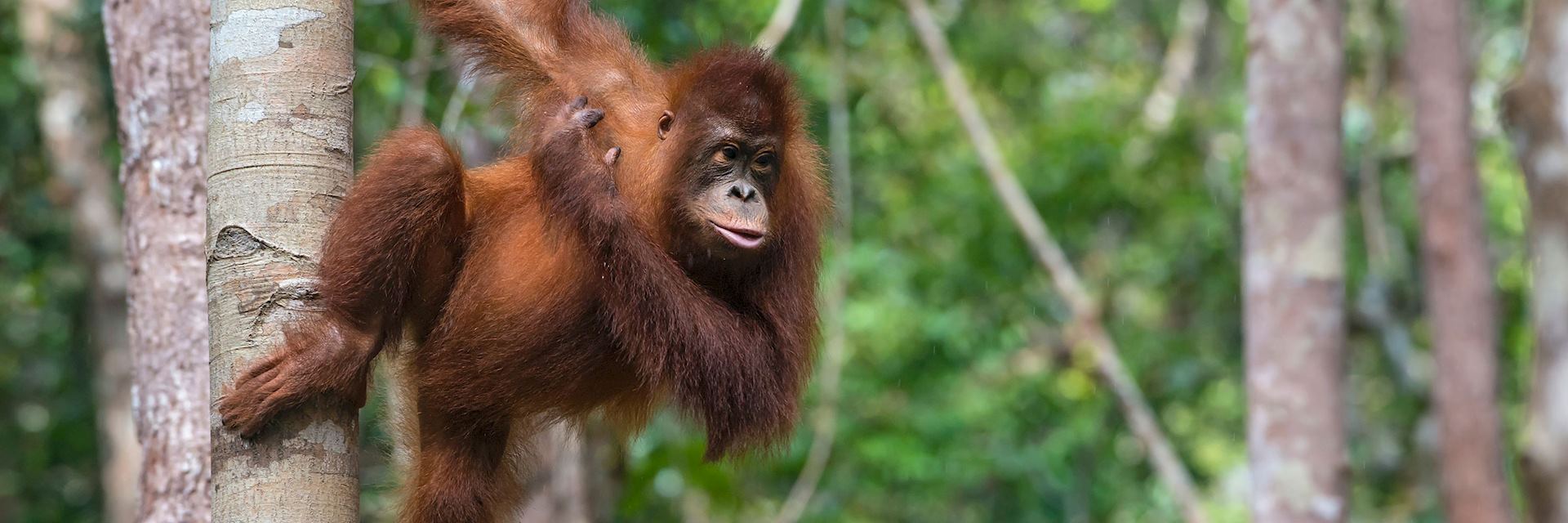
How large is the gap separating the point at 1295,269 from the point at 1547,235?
91 centimetres

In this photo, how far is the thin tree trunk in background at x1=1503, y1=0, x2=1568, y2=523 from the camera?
5.29 m

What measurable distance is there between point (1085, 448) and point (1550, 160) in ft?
18.1

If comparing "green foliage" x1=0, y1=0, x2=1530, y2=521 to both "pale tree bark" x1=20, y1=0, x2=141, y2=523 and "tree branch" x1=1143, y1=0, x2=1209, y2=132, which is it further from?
"pale tree bark" x1=20, y1=0, x2=141, y2=523

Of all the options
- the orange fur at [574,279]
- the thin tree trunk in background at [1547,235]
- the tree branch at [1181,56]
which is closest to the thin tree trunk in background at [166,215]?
the orange fur at [574,279]

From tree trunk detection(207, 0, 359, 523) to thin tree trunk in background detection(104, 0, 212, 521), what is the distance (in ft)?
6.72

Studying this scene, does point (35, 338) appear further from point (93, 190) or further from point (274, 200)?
point (274, 200)

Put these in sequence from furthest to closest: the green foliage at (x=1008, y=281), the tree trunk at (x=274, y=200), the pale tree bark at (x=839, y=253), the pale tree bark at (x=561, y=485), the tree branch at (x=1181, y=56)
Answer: the tree branch at (x=1181, y=56) < the green foliage at (x=1008, y=281) < the pale tree bark at (x=839, y=253) < the pale tree bark at (x=561, y=485) < the tree trunk at (x=274, y=200)

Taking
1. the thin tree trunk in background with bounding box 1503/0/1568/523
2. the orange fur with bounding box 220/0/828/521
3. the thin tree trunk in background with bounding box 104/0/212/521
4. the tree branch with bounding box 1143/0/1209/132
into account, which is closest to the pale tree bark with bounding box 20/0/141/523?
the thin tree trunk in background with bounding box 104/0/212/521

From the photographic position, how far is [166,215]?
480 cm

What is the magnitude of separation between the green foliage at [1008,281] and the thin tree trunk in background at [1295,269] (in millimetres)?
2692

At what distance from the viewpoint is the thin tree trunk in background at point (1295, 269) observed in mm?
5324

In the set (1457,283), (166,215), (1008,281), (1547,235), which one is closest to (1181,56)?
(1008,281)

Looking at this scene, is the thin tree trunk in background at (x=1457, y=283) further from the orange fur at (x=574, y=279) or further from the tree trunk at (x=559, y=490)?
the tree trunk at (x=559, y=490)

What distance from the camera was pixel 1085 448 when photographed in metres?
10.6
